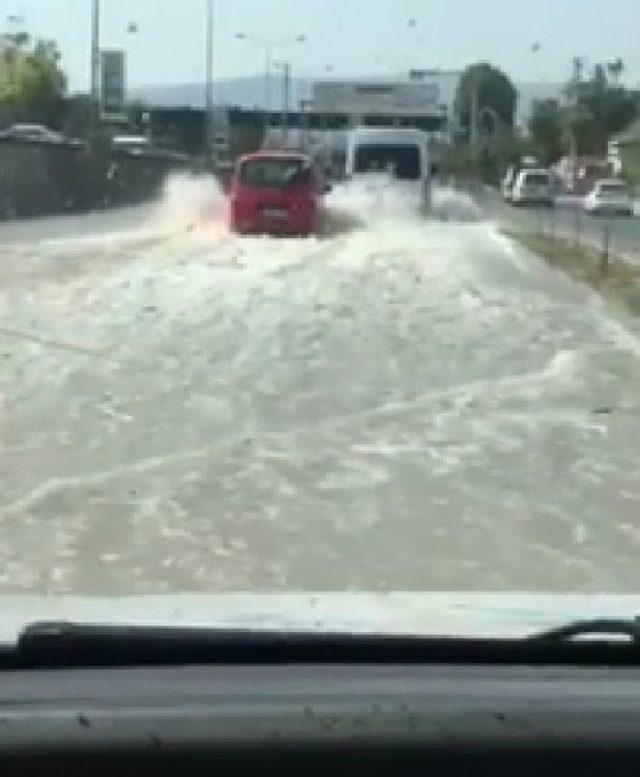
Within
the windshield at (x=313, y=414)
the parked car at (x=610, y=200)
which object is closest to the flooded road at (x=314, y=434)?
the windshield at (x=313, y=414)

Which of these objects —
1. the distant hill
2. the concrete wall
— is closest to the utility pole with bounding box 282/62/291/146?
the distant hill

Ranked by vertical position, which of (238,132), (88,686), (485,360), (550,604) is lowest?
(238,132)

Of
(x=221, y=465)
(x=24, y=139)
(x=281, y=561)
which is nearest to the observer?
(x=281, y=561)

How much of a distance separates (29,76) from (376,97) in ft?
50.8

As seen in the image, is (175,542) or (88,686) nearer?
(88,686)

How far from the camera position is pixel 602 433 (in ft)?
54.1

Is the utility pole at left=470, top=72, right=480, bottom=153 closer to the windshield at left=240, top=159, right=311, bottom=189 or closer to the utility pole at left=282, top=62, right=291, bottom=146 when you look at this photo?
the utility pole at left=282, top=62, right=291, bottom=146

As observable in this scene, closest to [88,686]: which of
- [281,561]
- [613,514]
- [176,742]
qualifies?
[176,742]

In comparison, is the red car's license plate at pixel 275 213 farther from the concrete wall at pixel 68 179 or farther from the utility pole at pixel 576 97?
the utility pole at pixel 576 97

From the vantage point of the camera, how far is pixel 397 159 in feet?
199

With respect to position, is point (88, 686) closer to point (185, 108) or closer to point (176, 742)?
point (176, 742)

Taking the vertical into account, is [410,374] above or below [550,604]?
below

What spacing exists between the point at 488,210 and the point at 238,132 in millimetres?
58840

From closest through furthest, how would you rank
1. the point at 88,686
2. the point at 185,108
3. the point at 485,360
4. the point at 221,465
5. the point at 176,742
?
the point at 176,742, the point at 88,686, the point at 221,465, the point at 485,360, the point at 185,108
